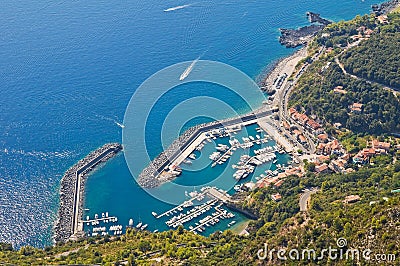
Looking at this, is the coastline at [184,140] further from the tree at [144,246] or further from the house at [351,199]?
the house at [351,199]

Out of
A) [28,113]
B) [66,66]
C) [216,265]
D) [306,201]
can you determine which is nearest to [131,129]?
[28,113]

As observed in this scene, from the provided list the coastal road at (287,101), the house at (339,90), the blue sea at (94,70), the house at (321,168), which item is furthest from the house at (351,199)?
the house at (339,90)

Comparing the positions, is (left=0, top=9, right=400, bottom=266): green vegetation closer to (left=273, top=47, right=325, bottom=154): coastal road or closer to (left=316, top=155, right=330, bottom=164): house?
(left=316, top=155, right=330, bottom=164): house

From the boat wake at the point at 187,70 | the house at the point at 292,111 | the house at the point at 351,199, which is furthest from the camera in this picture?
the boat wake at the point at 187,70

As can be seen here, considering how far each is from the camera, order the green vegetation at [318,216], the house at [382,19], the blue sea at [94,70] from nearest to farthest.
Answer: the green vegetation at [318,216] < the blue sea at [94,70] < the house at [382,19]

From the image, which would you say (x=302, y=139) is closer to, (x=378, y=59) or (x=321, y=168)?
(x=321, y=168)

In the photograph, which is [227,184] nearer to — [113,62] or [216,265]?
[216,265]

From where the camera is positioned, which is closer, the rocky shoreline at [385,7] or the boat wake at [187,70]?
the boat wake at [187,70]
